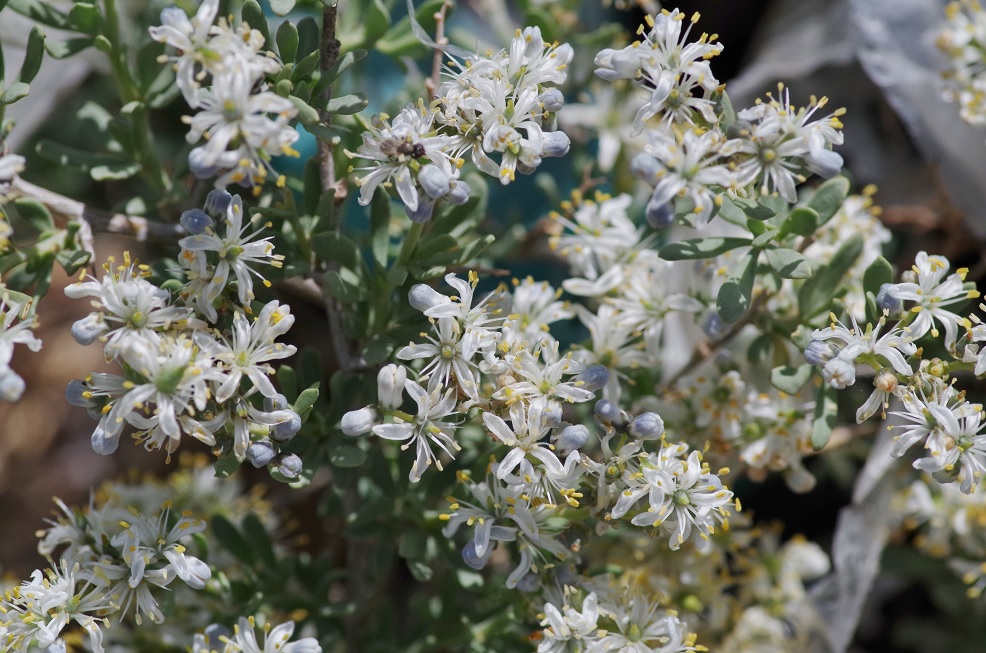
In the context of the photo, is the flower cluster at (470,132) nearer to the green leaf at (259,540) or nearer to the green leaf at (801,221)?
the green leaf at (801,221)

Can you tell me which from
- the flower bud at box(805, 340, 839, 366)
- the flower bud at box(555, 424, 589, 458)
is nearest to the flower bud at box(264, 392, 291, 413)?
the flower bud at box(555, 424, 589, 458)

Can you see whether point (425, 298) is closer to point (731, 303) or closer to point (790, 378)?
point (731, 303)

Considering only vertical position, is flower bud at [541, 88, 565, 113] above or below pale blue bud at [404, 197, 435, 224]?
above

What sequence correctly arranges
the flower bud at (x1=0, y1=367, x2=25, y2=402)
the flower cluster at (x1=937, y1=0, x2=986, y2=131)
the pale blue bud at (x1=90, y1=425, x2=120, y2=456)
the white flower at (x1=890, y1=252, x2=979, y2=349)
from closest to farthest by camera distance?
the flower bud at (x1=0, y1=367, x2=25, y2=402) → the pale blue bud at (x1=90, y1=425, x2=120, y2=456) → the white flower at (x1=890, y1=252, x2=979, y2=349) → the flower cluster at (x1=937, y1=0, x2=986, y2=131)

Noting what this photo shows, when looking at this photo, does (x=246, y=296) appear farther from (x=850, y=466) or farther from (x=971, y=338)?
(x=850, y=466)

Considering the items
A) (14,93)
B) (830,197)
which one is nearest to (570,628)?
(830,197)

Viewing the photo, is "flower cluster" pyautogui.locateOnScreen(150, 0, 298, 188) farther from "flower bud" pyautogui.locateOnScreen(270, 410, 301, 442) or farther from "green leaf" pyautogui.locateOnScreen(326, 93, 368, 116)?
"flower bud" pyautogui.locateOnScreen(270, 410, 301, 442)

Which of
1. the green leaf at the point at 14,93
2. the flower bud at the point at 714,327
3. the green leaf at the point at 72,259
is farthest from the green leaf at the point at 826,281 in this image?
the green leaf at the point at 14,93
